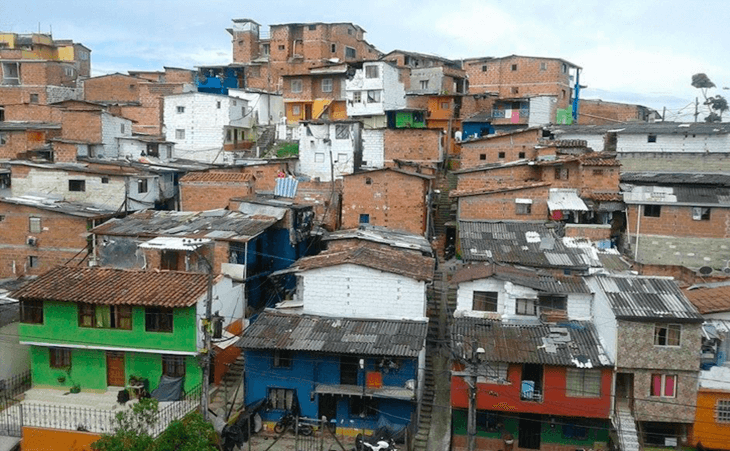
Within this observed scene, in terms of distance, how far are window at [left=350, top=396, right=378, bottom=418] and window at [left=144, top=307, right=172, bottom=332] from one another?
7.28 m

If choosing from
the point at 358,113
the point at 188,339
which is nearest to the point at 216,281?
the point at 188,339

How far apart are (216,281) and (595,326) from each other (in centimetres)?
1458

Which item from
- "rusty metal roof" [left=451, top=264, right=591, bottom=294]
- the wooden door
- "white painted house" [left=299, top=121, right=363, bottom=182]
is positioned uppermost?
"white painted house" [left=299, top=121, right=363, bottom=182]

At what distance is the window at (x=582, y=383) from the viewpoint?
859 inches

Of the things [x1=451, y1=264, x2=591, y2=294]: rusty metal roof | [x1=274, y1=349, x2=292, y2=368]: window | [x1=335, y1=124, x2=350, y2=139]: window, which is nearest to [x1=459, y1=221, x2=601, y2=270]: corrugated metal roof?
[x1=451, y1=264, x2=591, y2=294]: rusty metal roof

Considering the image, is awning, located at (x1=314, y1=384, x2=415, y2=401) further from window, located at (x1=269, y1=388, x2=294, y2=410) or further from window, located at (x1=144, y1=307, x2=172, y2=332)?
window, located at (x1=144, y1=307, x2=172, y2=332)

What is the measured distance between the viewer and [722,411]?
21.4 m

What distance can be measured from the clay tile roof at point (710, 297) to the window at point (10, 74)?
5953 cm

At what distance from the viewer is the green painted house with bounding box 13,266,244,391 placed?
76.5 feet

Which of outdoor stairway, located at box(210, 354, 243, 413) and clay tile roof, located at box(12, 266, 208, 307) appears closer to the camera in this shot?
clay tile roof, located at box(12, 266, 208, 307)

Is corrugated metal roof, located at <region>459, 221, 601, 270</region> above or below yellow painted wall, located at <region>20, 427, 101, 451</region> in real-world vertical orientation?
above

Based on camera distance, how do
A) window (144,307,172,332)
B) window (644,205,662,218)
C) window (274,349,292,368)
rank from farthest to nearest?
window (644,205,662,218) → window (144,307,172,332) → window (274,349,292,368)

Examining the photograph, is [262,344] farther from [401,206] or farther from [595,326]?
[401,206]

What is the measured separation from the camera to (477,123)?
5006cm
